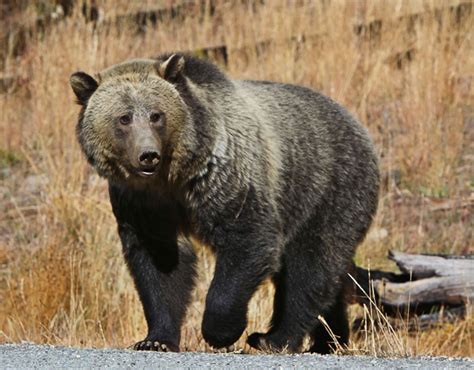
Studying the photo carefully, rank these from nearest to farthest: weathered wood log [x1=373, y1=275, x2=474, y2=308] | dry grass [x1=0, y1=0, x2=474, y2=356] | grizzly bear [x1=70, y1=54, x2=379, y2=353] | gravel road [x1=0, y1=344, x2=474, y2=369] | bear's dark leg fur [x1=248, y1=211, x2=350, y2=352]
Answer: gravel road [x1=0, y1=344, x2=474, y2=369] → grizzly bear [x1=70, y1=54, x2=379, y2=353] → bear's dark leg fur [x1=248, y1=211, x2=350, y2=352] → weathered wood log [x1=373, y1=275, x2=474, y2=308] → dry grass [x1=0, y1=0, x2=474, y2=356]

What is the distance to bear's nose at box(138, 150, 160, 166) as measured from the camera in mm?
5426

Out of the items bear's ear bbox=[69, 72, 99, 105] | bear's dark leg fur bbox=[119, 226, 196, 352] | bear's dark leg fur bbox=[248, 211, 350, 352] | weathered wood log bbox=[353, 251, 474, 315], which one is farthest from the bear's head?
weathered wood log bbox=[353, 251, 474, 315]

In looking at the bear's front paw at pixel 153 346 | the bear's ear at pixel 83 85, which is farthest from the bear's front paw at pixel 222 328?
the bear's ear at pixel 83 85

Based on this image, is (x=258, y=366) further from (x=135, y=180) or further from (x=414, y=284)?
(x=414, y=284)

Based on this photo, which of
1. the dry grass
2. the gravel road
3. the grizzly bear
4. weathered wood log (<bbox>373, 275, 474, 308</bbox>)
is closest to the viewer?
the gravel road

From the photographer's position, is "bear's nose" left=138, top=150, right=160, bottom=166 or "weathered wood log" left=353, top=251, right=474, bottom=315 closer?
"bear's nose" left=138, top=150, right=160, bottom=166

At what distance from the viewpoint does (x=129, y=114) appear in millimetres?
5637

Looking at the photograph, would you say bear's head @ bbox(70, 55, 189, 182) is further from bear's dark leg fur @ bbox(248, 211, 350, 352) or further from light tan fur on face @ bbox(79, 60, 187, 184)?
bear's dark leg fur @ bbox(248, 211, 350, 352)

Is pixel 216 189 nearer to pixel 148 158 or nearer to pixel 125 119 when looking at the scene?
pixel 148 158

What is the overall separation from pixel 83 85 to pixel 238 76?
5807mm

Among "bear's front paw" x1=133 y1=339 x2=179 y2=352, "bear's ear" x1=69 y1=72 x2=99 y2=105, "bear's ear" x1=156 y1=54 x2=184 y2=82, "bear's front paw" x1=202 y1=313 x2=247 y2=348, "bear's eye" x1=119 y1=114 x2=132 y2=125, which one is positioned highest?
"bear's ear" x1=156 y1=54 x2=184 y2=82

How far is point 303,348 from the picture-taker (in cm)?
705

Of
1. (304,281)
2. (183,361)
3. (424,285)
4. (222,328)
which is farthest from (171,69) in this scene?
(424,285)

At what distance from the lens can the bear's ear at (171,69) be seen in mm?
5785
